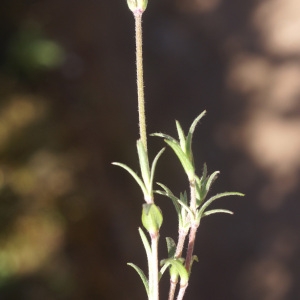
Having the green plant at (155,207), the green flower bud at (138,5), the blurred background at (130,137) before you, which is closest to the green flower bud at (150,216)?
the green plant at (155,207)

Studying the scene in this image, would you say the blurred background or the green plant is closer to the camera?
the green plant

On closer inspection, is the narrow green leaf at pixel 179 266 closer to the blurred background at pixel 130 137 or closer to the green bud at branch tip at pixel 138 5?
the green bud at branch tip at pixel 138 5

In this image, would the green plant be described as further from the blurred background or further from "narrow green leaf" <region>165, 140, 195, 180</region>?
the blurred background

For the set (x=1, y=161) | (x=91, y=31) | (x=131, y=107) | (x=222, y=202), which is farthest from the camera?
(x=91, y=31)

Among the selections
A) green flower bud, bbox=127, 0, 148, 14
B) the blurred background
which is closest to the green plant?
green flower bud, bbox=127, 0, 148, 14

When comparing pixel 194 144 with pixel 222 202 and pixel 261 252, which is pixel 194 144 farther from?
pixel 261 252

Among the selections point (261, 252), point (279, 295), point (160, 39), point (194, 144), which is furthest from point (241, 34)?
point (279, 295)

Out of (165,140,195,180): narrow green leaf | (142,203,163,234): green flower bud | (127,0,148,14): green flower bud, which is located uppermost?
(127,0,148,14): green flower bud

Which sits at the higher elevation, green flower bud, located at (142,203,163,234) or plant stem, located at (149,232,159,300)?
green flower bud, located at (142,203,163,234)

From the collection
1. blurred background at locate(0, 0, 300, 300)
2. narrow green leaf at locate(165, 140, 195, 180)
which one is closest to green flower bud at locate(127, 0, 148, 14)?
narrow green leaf at locate(165, 140, 195, 180)
